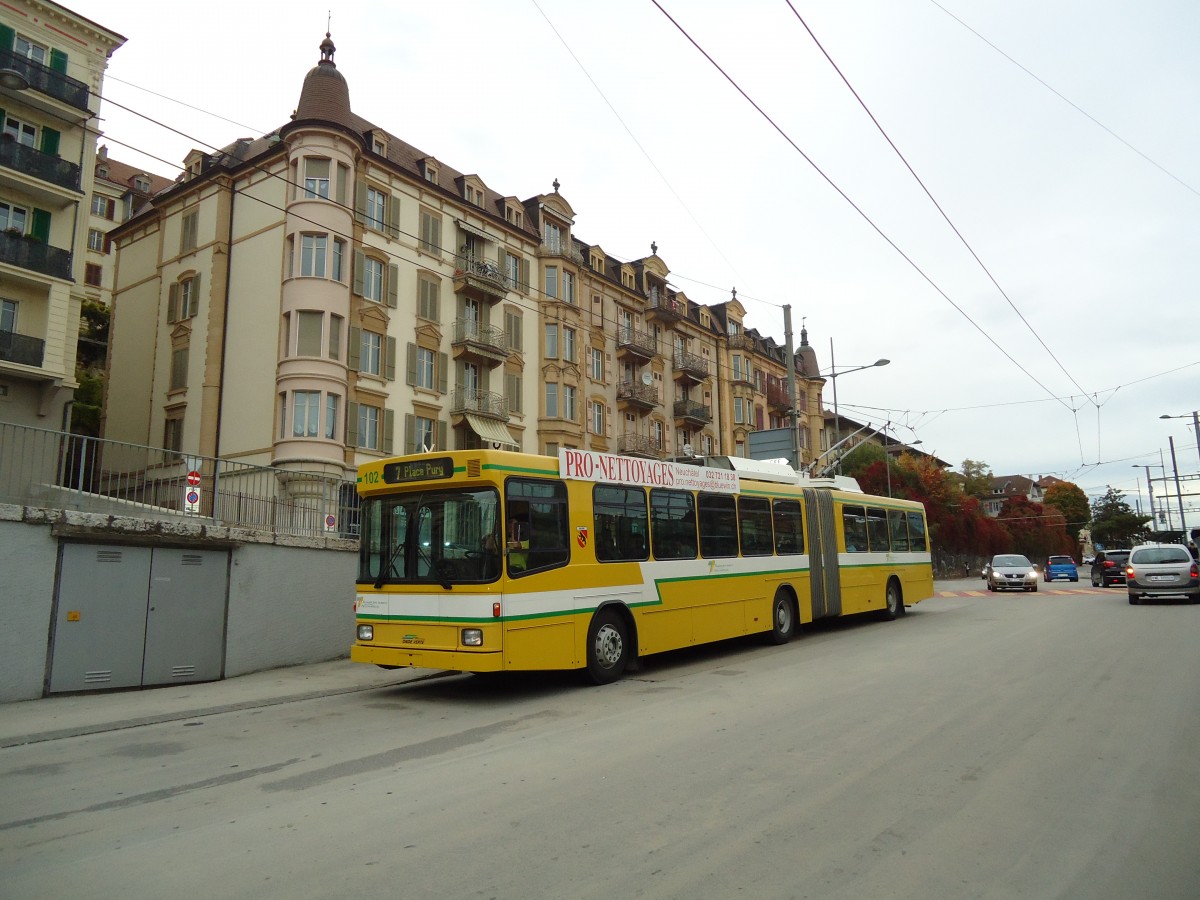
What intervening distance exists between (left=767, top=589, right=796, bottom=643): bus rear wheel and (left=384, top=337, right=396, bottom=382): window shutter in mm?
18370

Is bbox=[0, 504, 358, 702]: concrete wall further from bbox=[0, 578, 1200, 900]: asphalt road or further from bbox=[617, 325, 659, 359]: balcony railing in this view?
bbox=[617, 325, 659, 359]: balcony railing

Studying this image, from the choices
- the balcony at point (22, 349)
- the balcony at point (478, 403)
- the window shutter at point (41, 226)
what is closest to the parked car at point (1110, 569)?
the balcony at point (478, 403)

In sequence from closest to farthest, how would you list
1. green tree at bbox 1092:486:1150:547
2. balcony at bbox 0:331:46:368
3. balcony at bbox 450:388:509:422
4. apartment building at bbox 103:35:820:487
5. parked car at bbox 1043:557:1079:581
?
balcony at bbox 0:331:46:368, apartment building at bbox 103:35:820:487, balcony at bbox 450:388:509:422, parked car at bbox 1043:557:1079:581, green tree at bbox 1092:486:1150:547

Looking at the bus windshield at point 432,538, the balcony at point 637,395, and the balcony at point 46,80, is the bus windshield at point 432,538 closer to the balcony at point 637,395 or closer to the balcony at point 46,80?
the balcony at point 46,80

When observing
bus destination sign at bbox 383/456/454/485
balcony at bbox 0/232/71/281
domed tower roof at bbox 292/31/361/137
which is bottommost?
bus destination sign at bbox 383/456/454/485

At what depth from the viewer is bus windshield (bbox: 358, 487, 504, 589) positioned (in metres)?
9.32

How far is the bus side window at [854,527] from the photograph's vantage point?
17.2 m

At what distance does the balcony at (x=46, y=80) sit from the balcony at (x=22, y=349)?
7126 millimetres

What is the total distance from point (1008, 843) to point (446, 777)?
3.81 meters

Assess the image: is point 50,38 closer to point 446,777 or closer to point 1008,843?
point 446,777

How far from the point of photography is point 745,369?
51156mm

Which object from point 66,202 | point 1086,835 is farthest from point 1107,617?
point 66,202

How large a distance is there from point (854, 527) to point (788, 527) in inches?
123

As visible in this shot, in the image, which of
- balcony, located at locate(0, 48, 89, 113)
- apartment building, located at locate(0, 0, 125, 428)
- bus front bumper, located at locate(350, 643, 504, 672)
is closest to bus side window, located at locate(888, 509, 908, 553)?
bus front bumper, located at locate(350, 643, 504, 672)
